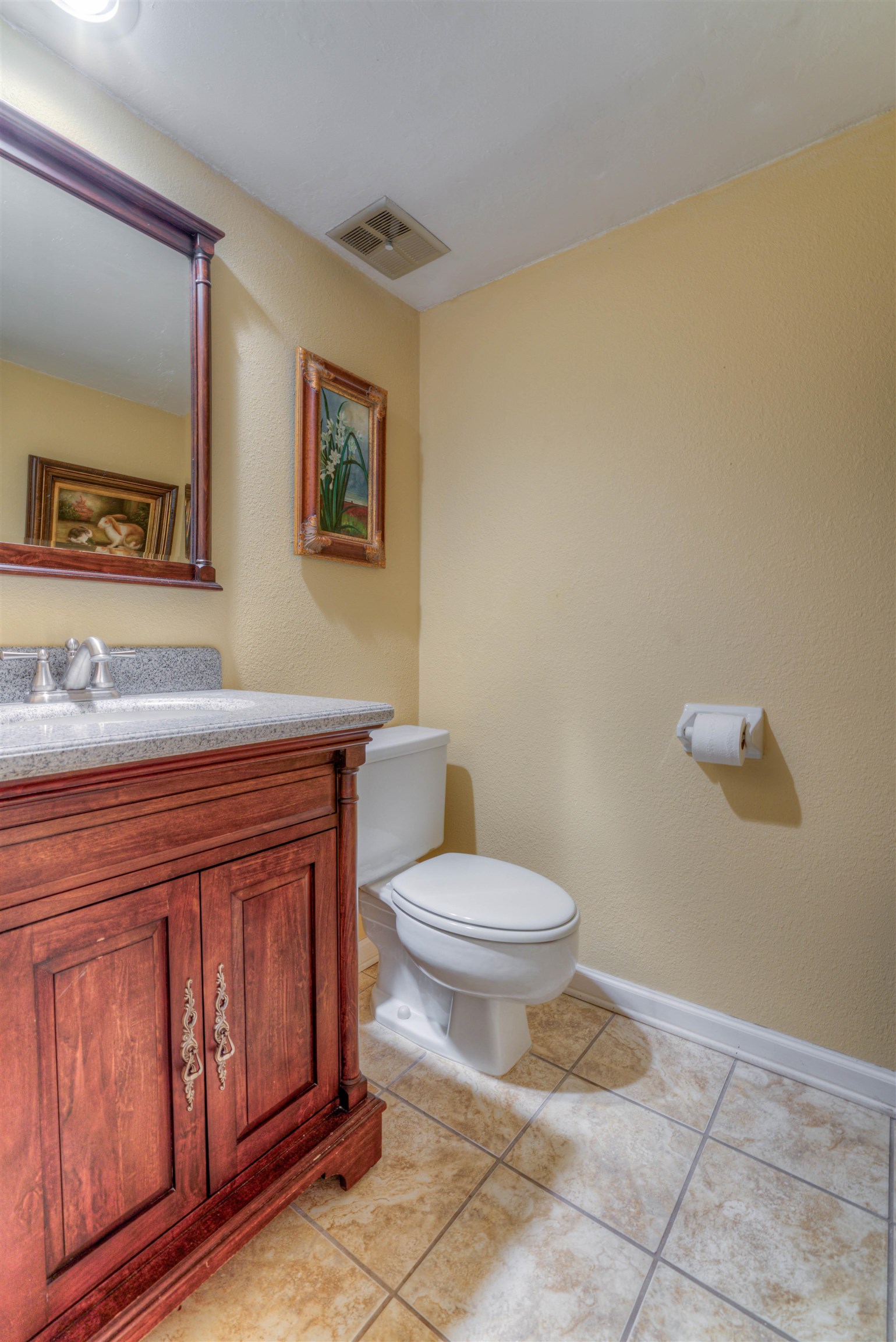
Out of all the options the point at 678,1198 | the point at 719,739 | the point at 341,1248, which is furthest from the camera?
the point at 719,739

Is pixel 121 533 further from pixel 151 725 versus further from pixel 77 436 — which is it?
pixel 151 725

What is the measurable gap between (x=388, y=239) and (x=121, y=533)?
1.12m

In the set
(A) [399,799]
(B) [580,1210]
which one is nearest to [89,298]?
(A) [399,799]

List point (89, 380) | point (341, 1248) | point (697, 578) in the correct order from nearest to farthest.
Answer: point (341, 1248) → point (89, 380) → point (697, 578)

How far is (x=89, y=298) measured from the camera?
1.27 meters

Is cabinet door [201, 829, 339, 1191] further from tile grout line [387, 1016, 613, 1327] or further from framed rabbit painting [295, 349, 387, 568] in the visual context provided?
framed rabbit painting [295, 349, 387, 568]

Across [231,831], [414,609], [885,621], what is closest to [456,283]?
[414,609]

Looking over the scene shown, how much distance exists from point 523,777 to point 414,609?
0.67 metres

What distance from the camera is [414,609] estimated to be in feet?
6.93

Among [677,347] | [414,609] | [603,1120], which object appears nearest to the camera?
[603,1120]

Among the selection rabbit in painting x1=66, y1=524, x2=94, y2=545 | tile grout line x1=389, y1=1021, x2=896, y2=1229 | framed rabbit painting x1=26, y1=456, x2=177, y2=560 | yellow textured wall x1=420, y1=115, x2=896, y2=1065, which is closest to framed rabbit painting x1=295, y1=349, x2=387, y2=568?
yellow textured wall x1=420, y1=115, x2=896, y2=1065

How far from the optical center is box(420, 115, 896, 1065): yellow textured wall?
4.56 ft

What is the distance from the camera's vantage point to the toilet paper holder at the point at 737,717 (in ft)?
4.90

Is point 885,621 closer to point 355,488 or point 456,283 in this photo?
point 355,488
